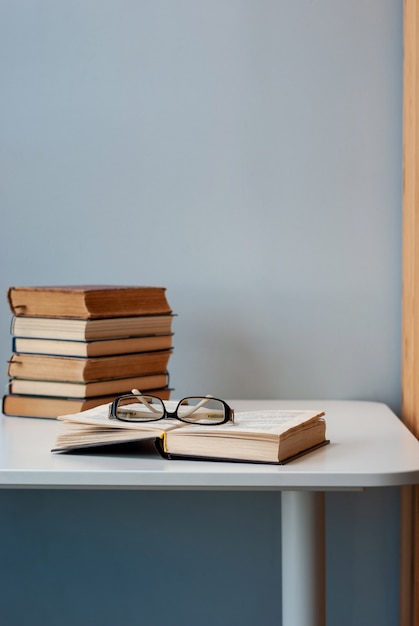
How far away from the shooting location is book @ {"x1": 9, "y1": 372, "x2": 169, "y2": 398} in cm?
133

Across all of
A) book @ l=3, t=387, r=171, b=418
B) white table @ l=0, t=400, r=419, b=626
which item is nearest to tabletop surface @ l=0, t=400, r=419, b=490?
white table @ l=0, t=400, r=419, b=626

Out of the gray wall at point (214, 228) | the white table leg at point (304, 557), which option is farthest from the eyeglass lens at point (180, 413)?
the gray wall at point (214, 228)

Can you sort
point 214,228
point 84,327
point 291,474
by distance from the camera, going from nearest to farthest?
point 291,474 → point 84,327 → point 214,228

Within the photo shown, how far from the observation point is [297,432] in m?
1.02

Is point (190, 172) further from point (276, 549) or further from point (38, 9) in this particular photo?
point (276, 549)

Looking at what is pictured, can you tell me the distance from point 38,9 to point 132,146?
325mm

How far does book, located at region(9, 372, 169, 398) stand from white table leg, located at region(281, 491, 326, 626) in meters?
0.39

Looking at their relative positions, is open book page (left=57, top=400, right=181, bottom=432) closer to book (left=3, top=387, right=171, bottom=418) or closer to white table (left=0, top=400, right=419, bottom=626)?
white table (left=0, top=400, right=419, bottom=626)

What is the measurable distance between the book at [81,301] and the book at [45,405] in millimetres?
132

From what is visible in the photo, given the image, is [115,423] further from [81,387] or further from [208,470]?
[81,387]

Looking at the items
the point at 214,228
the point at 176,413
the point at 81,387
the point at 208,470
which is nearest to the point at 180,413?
the point at 176,413

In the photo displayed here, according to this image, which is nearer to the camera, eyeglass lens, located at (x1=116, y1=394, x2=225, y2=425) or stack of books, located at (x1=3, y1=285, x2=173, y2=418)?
eyeglass lens, located at (x1=116, y1=394, x2=225, y2=425)

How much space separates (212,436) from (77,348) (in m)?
0.40

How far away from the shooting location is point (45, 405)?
4.44ft
